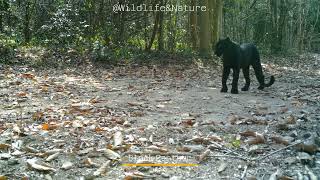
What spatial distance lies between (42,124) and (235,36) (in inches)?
975

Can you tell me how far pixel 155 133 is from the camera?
561cm

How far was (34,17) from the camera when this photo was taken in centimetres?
1770

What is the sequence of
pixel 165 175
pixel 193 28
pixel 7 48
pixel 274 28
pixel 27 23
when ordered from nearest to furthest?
pixel 165 175, pixel 7 48, pixel 27 23, pixel 193 28, pixel 274 28

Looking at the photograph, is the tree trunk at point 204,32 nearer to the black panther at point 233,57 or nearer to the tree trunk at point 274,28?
the black panther at point 233,57

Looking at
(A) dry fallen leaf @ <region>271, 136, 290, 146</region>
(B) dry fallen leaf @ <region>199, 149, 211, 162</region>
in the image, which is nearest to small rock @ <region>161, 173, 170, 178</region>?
(B) dry fallen leaf @ <region>199, 149, 211, 162</region>

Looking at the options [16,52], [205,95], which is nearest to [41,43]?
[16,52]

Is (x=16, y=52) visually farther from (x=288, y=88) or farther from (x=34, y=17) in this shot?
(x=288, y=88)

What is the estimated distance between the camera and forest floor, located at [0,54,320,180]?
4.40m

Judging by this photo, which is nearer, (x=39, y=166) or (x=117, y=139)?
(x=39, y=166)

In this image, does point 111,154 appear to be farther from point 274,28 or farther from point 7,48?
point 274,28

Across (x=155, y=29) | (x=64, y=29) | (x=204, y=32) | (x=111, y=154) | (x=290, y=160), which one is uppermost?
(x=64, y=29)

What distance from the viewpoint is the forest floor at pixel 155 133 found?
4.40 m

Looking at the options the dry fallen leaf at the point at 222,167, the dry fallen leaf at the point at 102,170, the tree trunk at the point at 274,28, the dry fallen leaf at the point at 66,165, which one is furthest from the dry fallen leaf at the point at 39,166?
the tree trunk at the point at 274,28

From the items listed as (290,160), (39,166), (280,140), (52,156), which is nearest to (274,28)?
(280,140)
